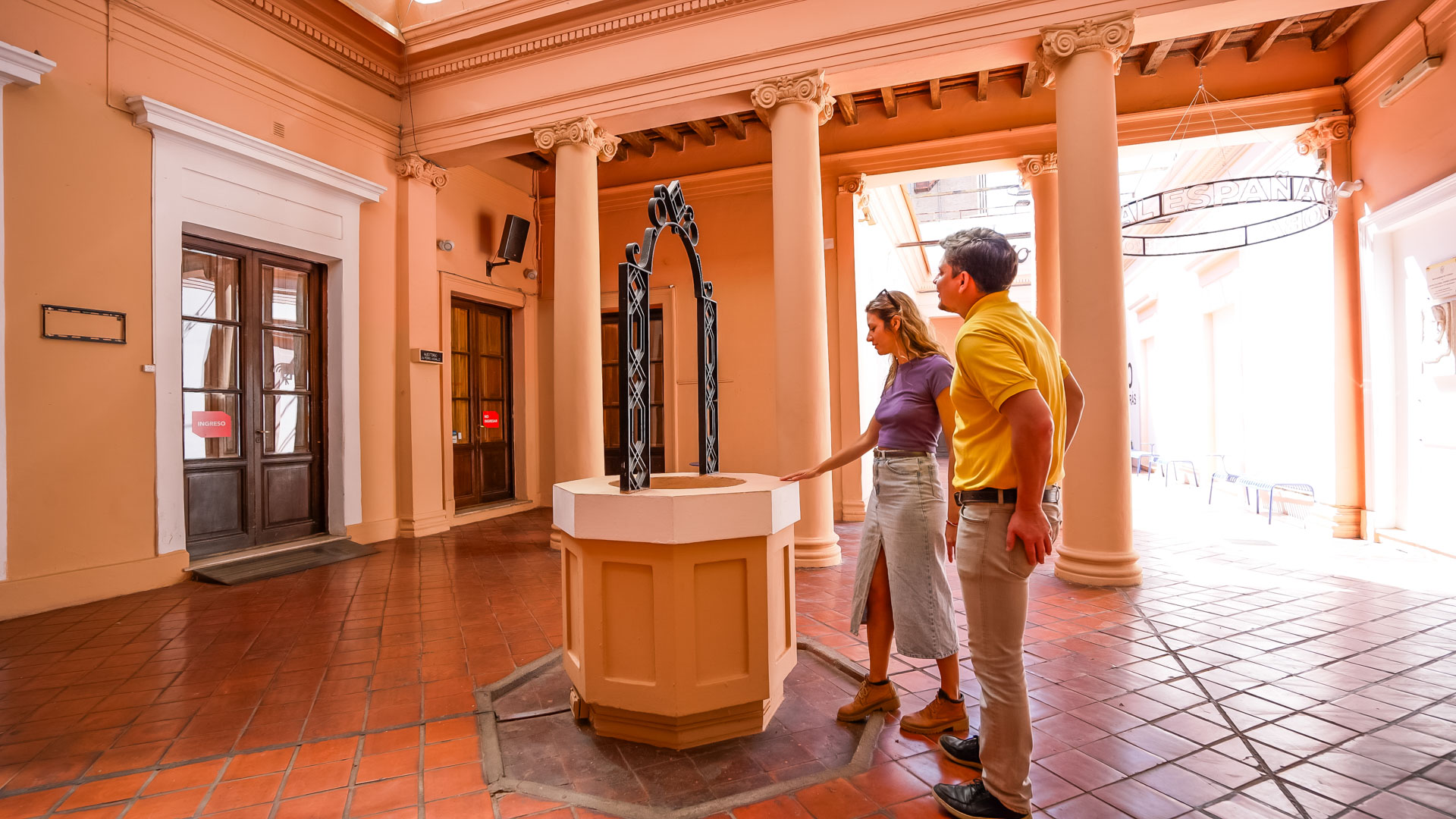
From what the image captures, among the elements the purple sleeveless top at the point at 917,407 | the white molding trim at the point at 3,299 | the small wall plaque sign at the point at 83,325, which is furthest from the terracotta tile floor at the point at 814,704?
the small wall plaque sign at the point at 83,325

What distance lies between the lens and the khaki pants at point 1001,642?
1944 mm

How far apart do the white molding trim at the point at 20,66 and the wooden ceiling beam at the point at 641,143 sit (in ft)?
16.9

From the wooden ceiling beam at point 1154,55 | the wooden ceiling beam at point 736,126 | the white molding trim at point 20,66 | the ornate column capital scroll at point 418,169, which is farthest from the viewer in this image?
the wooden ceiling beam at point 736,126

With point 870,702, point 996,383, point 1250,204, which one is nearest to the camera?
point 996,383

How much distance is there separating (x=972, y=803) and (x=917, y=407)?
52.9 inches

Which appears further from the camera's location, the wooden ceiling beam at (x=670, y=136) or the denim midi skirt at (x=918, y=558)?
the wooden ceiling beam at (x=670, y=136)

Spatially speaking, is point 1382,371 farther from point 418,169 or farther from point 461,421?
point 418,169

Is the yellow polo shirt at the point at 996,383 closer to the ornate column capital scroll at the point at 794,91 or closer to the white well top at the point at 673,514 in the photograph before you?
the white well top at the point at 673,514

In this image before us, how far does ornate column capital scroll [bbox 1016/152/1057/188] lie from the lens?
7434 mm

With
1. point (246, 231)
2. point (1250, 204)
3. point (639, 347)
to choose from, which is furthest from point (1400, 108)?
point (246, 231)

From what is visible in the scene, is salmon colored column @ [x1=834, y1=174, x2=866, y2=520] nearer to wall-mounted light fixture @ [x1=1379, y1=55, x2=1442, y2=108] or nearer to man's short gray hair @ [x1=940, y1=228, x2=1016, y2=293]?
wall-mounted light fixture @ [x1=1379, y1=55, x2=1442, y2=108]

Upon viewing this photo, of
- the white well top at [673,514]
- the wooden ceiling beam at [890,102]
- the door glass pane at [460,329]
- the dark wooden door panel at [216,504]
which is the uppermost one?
the wooden ceiling beam at [890,102]

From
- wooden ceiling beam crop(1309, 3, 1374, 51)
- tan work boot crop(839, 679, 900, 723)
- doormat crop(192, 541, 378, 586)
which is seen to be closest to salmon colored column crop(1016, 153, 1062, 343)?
wooden ceiling beam crop(1309, 3, 1374, 51)

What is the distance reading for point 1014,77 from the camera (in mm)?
7348
